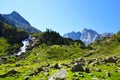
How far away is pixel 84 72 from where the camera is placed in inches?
2256

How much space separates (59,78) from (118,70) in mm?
16318

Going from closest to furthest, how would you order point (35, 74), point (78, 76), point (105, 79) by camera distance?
point (105, 79)
point (78, 76)
point (35, 74)

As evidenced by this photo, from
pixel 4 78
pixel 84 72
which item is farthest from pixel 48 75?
pixel 4 78

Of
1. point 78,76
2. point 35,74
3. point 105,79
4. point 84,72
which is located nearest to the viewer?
point 105,79

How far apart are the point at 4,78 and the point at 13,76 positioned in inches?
95.1

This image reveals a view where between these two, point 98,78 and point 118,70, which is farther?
point 118,70

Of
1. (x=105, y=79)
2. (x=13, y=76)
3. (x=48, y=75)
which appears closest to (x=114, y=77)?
(x=105, y=79)

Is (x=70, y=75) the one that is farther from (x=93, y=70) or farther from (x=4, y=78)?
(x=4, y=78)

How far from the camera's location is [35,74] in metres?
64.2

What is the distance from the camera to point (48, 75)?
195 feet

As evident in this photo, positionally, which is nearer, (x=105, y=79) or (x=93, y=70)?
(x=105, y=79)

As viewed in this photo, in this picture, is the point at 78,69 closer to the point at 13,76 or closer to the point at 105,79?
the point at 105,79

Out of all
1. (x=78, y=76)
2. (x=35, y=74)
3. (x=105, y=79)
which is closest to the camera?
(x=105, y=79)

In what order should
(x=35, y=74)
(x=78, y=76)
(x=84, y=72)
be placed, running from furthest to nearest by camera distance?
(x=35, y=74) → (x=84, y=72) → (x=78, y=76)
